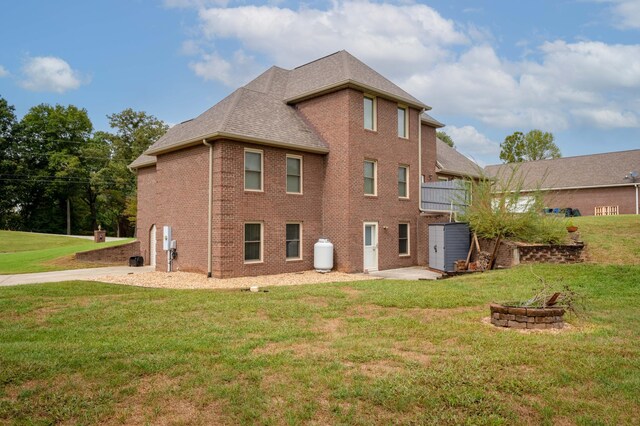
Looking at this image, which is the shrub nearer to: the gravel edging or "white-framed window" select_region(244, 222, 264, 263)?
the gravel edging

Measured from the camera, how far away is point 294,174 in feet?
57.3

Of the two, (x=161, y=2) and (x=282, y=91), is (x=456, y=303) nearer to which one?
(x=161, y=2)

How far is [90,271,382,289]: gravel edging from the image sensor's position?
13.7m

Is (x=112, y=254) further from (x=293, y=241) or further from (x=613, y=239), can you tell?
(x=613, y=239)

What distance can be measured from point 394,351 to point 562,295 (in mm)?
4310

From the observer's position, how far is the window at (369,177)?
60.3 ft

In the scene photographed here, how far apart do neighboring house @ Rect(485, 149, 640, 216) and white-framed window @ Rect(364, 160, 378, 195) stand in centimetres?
1740

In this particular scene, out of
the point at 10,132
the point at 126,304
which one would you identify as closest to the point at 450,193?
the point at 126,304

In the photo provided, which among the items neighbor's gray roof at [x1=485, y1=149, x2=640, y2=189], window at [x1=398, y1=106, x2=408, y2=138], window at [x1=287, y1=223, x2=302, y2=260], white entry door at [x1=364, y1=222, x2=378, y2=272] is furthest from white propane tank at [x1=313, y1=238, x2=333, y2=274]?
neighbor's gray roof at [x1=485, y1=149, x2=640, y2=189]

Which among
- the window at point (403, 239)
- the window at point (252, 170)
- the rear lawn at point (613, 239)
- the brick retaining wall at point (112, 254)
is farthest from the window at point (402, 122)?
the brick retaining wall at point (112, 254)

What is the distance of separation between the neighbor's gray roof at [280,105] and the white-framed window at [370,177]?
1.94m

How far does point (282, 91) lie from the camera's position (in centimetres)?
2031

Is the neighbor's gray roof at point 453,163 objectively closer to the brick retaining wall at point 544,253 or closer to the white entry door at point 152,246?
the brick retaining wall at point 544,253

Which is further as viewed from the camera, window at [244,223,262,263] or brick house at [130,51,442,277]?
window at [244,223,262,263]
